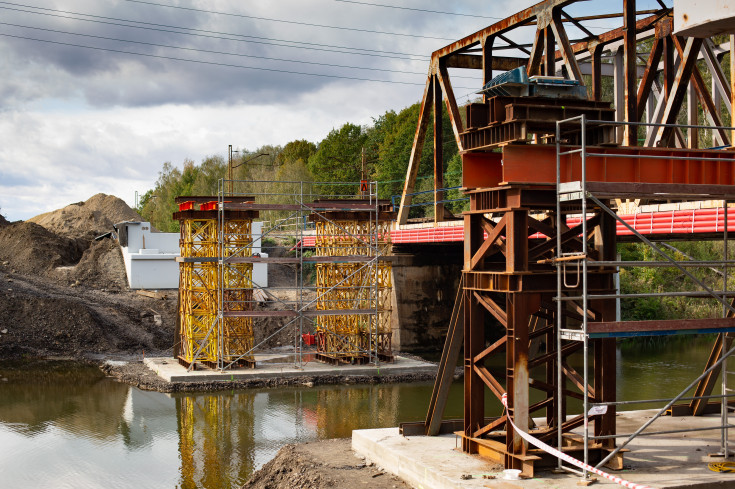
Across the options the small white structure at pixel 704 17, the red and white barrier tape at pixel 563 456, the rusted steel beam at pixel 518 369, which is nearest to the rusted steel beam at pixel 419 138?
the rusted steel beam at pixel 518 369

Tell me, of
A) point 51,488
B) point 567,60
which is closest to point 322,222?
point 567,60

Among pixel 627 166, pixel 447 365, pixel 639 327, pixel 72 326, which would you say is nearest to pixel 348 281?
pixel 72 326

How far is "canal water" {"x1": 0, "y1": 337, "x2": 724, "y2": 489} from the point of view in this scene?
672 inches

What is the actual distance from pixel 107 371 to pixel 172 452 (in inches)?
493

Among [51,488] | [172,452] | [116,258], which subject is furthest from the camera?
[116,258]

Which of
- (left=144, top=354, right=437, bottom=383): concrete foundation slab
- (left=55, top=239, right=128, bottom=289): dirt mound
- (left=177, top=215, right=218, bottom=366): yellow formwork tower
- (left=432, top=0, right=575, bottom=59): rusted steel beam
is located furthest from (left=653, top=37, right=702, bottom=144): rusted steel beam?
(left=55, top=239, right=128, bottom=289): dirt mound

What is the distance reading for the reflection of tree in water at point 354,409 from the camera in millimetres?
20688

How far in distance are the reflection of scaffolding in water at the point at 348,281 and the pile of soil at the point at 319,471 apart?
13.3m

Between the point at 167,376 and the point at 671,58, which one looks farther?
the point at 167,376

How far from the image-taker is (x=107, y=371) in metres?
30.2

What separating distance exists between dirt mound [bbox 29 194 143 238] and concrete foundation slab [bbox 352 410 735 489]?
2027 inches

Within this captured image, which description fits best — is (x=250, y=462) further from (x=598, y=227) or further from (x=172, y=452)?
(x=598, y=227)

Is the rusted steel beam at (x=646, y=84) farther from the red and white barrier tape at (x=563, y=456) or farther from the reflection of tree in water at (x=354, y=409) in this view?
the red and white barrier tape at (x=563, y=456)

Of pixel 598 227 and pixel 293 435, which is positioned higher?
pixel 598 227
